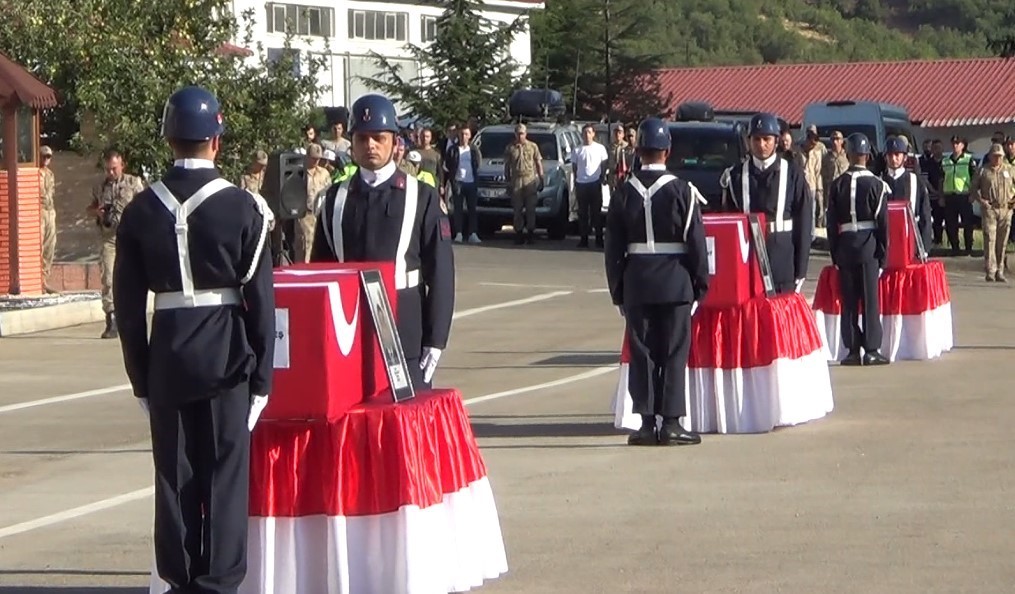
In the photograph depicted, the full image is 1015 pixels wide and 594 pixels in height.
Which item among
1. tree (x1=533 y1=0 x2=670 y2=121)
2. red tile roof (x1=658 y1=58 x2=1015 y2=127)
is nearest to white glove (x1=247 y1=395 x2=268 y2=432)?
tree (x1=533 y1=0 x2=670 y2=121)

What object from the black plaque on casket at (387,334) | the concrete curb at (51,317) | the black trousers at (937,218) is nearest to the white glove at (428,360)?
the black plaque on casket at (387,334)

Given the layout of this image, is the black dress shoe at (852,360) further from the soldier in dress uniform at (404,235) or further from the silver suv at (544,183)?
the silver suv at (544,183)

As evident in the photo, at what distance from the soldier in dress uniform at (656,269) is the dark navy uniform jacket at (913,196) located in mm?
6539

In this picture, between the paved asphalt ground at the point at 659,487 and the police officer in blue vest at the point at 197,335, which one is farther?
the paved asphalt ground at the point at 659,487

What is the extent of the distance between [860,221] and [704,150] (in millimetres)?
15256

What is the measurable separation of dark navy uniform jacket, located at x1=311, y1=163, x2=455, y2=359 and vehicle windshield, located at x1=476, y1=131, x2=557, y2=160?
85.2 ft

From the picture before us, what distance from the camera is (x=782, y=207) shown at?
14500 millimetres

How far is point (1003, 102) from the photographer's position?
75125mm

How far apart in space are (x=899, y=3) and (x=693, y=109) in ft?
465

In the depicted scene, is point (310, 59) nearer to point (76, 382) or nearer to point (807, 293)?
point (807, 293)

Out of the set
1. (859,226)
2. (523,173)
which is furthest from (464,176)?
(859,226)

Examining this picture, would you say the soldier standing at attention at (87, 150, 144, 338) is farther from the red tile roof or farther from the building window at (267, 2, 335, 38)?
the red tile roof

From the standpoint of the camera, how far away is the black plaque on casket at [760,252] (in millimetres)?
13227

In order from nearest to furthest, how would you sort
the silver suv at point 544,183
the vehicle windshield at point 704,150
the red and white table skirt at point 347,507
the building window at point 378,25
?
the red and white table skirt at point 347,507, the vehicle windshield at point 704,150, the silver suv at point 544,183, the building window at point 378,25
